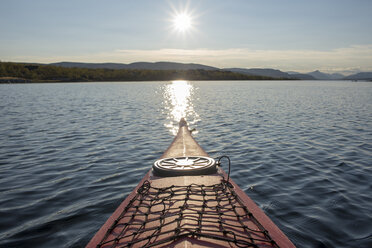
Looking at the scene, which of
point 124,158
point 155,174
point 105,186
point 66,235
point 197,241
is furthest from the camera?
point 124,158

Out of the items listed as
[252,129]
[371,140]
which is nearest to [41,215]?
[252,129]

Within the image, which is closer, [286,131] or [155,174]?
[155,174]

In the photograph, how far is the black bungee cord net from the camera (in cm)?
321

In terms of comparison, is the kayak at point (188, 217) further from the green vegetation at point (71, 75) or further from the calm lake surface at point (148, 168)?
the green vegetation at point (71, 75)

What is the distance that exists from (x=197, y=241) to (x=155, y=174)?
108 inches

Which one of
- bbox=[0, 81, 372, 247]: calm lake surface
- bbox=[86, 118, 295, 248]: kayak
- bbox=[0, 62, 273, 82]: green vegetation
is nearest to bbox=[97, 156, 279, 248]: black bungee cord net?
bbox=[86, 118, 295, 248]: kayak

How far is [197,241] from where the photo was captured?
3107 mm

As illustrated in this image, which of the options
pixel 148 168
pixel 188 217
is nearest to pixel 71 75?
pixel 148 168

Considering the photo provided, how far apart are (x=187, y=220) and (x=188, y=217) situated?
0.11m

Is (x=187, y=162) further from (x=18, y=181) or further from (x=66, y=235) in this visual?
(x=18, y=181)

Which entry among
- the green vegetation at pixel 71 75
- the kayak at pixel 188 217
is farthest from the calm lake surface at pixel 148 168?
the green vegetation at pixel 71 75

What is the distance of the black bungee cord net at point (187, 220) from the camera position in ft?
10.5

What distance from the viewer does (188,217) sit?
3691mm

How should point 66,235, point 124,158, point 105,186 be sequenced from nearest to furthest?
point 66,235 → point 105,186 → point 124,158
